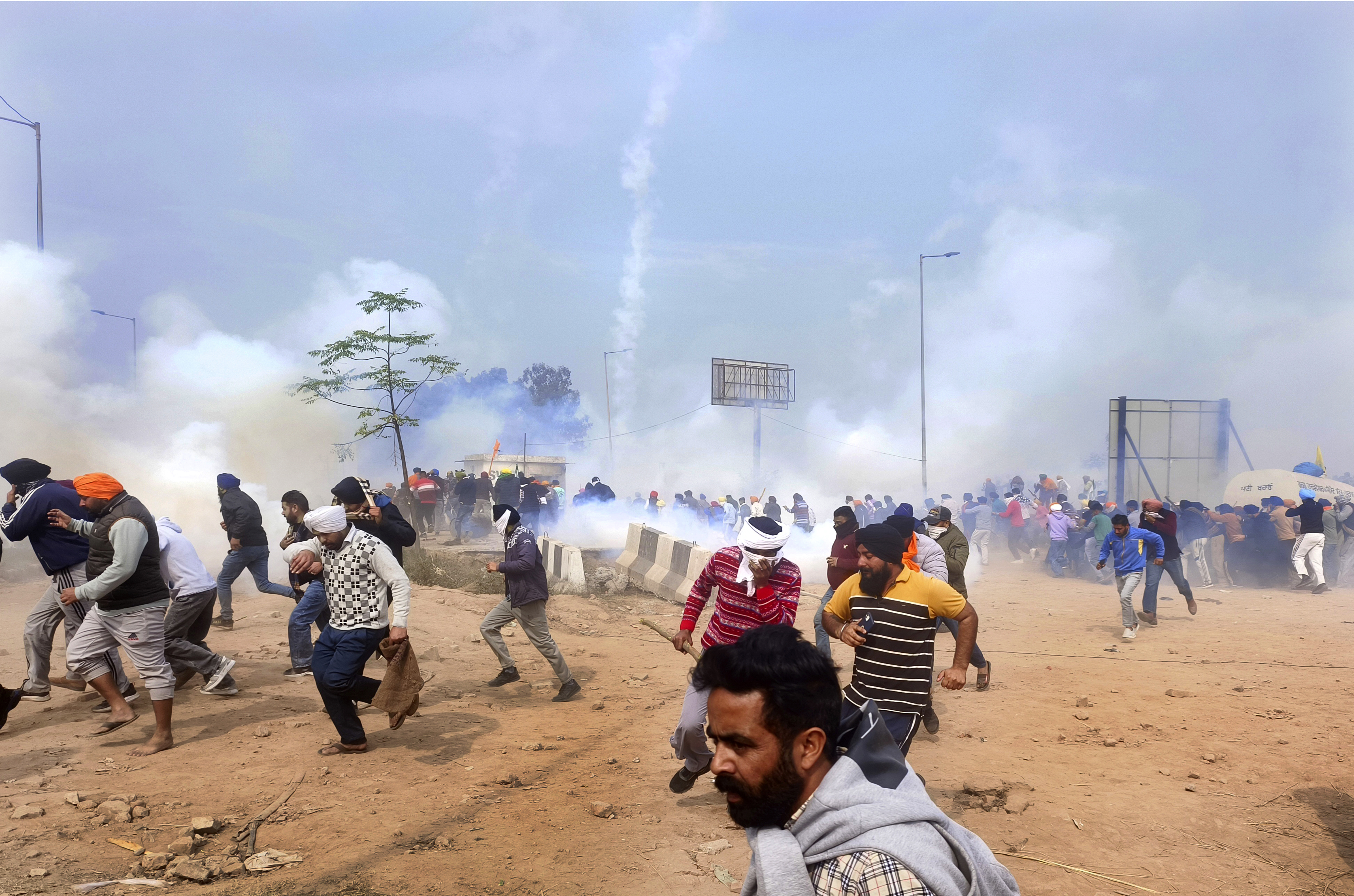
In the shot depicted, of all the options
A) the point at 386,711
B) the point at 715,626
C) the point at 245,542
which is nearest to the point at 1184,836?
the point at 715,626

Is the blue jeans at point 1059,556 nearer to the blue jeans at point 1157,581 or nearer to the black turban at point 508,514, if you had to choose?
the blue jeans at point 1157,581

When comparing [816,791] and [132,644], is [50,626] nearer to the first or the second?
[132,644]

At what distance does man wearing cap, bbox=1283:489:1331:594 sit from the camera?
47.7 feet

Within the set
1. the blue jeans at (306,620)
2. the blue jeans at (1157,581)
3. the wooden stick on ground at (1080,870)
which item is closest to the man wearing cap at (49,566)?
the blue jeans at (306,620)

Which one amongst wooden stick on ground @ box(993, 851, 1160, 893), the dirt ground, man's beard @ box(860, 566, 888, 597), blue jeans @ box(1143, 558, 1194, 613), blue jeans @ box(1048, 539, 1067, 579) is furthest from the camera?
blue jeans @ box(1048, 539, 1067, 579)

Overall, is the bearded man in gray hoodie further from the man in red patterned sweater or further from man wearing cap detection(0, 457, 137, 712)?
man wearing cap detection(0, 457, 137, 712)

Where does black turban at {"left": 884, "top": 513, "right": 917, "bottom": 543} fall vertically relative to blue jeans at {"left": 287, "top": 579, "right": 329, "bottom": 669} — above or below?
above

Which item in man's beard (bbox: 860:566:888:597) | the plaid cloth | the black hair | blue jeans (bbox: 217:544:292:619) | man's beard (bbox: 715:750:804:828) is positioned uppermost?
the black hair

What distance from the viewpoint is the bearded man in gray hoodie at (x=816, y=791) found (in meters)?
1.43

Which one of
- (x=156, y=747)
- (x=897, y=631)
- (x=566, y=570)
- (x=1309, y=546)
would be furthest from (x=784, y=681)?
(x=1309, y=546)

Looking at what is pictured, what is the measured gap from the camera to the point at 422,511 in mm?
23172

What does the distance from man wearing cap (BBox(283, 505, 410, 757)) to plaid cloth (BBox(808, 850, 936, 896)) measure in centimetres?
473

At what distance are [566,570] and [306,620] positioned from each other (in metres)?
7.36

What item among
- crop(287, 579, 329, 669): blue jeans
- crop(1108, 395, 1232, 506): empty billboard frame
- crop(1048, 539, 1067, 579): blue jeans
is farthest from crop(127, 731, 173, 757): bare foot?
crop(1108, 395, 1232, 506): empty billboard frame
